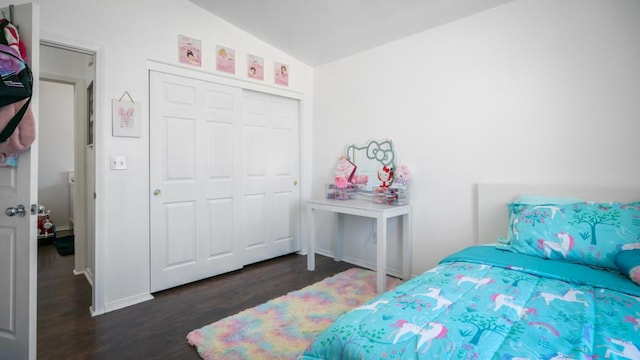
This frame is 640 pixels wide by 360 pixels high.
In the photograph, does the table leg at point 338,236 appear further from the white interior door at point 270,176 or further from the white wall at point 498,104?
the white interior door at point 270,176

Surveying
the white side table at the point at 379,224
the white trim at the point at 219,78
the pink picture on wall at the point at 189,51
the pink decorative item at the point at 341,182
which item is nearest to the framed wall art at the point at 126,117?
the white trim at the point at 219,78

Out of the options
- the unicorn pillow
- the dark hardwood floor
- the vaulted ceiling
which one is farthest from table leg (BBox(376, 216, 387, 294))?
the vaulted ceiling

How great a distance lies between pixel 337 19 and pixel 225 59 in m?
1.17

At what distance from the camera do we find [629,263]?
1485 millimetres

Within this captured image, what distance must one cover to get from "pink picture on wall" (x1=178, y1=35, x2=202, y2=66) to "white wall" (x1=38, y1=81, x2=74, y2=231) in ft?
11.6

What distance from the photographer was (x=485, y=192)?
2477 millimetres

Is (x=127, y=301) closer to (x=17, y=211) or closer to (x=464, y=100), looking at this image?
(x=17, y=211)

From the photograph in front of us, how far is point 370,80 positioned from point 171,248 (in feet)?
8.50

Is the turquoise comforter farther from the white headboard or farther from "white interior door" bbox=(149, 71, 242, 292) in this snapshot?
"white interior door" bbox=(149, 71, 242, 292)

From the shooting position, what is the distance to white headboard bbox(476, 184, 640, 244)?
1.99 m

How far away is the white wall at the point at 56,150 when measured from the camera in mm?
4828

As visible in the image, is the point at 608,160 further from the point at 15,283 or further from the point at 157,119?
the point at 15,283

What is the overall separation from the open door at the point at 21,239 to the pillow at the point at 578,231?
110 inches

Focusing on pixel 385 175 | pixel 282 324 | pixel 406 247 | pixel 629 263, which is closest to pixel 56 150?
pixel 282 324
